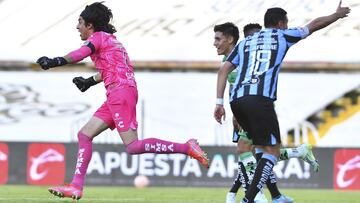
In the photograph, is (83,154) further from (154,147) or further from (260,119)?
(260,119)

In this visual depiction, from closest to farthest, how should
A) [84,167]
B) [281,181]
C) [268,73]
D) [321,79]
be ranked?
[268,73] < [84,167] < [281,181] < [321,79]

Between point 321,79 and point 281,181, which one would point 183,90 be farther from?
point 281,181

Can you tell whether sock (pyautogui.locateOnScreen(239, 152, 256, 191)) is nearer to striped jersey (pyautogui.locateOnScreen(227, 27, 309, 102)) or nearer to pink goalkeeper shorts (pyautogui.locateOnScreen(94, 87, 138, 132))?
pink goalkeeper shorts (pyautogui.locateOnScreen(94, 87, 138, 132))

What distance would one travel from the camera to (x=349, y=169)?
18.2 m

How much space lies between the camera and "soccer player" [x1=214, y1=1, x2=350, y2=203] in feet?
25.1

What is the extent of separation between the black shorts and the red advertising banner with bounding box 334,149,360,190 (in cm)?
1039

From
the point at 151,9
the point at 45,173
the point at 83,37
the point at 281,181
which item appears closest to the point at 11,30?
A: the point at 151,9

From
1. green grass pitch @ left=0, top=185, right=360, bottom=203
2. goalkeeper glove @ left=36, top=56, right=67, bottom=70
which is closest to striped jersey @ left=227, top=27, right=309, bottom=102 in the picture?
goalkeeper glove @ left=36, top=56, right=67, bottom=70

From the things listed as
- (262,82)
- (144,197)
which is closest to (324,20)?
(262,82)

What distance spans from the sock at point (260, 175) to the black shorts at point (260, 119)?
15 cm

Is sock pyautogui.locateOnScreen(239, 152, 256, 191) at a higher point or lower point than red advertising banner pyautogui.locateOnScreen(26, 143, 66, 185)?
lower

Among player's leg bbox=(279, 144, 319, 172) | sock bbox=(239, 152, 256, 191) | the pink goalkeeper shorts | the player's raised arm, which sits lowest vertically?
sock bbox=(239, 152, 256, 191)

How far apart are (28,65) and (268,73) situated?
2188 centimetres

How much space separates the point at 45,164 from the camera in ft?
60.2
